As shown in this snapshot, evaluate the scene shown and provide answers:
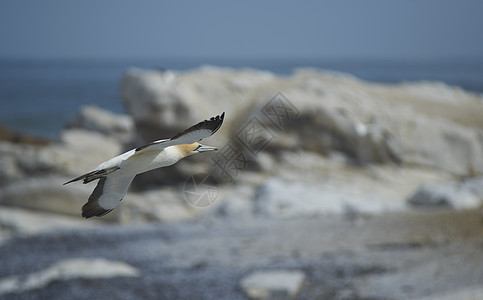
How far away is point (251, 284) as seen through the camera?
8.23 metres

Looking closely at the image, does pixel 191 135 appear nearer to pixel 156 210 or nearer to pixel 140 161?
pixel 140 161

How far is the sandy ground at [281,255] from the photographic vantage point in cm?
802

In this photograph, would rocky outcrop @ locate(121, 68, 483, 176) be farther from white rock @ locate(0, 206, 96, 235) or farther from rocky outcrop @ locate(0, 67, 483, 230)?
white rock @ locate(0, 206, 96, 235)

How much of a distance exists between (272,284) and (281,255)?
1.63 m

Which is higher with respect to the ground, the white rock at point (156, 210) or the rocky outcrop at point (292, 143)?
the rocky outcrop at point (292, 143)

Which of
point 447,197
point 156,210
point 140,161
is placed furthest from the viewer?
point 156,210

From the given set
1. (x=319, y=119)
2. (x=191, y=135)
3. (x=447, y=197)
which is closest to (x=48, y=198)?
(x=319, y=119)

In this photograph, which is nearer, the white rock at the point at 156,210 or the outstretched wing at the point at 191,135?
the outstretched wing at the point at 191,135

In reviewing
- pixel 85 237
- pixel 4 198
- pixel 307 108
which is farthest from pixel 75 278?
pixel 307 108

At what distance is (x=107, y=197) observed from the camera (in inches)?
139

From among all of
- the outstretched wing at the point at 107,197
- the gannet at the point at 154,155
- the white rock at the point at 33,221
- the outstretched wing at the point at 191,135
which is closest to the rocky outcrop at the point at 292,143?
the white rock at the point at 33,221

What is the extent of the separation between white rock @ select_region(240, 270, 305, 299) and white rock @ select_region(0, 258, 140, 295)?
5.65ft

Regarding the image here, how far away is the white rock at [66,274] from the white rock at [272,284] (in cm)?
172

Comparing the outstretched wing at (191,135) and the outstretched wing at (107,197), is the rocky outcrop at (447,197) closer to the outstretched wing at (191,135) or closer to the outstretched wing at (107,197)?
the outstretched wing at (107,197)
